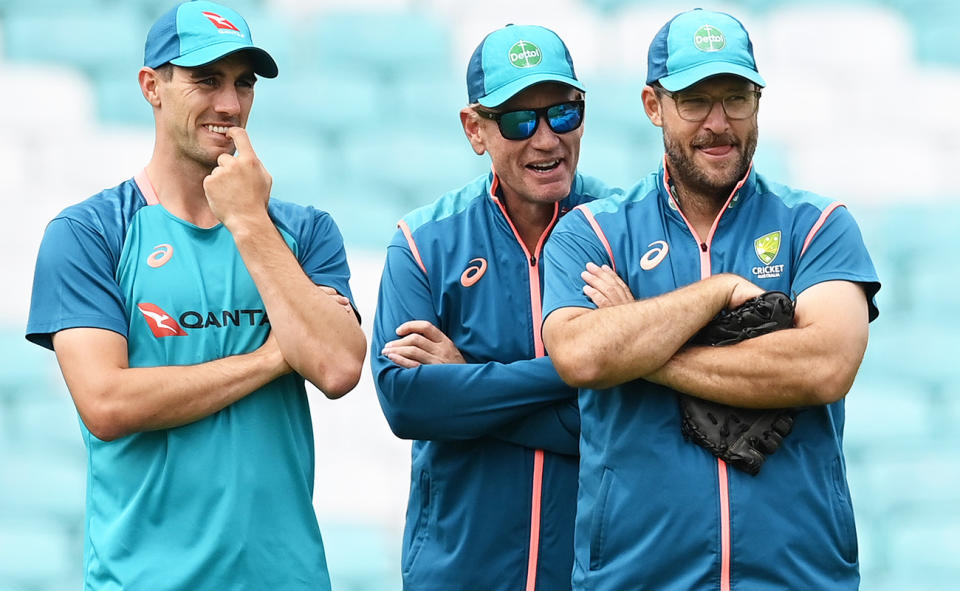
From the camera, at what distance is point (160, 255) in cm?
272

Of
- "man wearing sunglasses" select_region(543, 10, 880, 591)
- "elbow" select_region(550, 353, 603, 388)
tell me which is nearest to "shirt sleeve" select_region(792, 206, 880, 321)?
"man wearing sunglasses" select_region(543, 10, 880, 591)

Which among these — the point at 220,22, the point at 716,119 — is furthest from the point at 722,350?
the point at 220,22

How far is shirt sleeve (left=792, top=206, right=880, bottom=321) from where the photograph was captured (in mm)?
2664

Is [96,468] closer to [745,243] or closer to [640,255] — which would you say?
[640,255]

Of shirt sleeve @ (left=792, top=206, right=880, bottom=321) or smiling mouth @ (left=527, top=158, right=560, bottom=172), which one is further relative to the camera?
smiling mouth @ (left=527, top=158, right=560, bottom=172)

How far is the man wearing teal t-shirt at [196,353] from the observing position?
260 centimetres

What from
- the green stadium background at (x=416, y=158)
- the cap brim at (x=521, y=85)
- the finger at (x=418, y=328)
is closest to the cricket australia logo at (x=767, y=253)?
the cap brim at (x=521, y=85)

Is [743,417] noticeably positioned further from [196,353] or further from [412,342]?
[196,353]

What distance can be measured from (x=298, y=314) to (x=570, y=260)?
0.56 m

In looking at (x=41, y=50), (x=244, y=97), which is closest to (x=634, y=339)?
(x=244, y=97)

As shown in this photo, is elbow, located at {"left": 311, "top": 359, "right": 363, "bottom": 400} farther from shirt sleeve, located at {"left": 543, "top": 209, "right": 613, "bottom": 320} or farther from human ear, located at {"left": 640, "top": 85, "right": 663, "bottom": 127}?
human ear, located at {"left": 640, "top": 85, "right": 663, "bottom": 127}

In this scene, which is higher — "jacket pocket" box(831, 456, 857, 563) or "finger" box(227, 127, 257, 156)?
"finger" box(227, 127, 257, 156)

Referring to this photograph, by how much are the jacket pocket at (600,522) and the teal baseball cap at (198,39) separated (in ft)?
3.66

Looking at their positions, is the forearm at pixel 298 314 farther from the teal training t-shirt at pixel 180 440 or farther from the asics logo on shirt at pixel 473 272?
the asics logo on shirt at pixel 473 272
